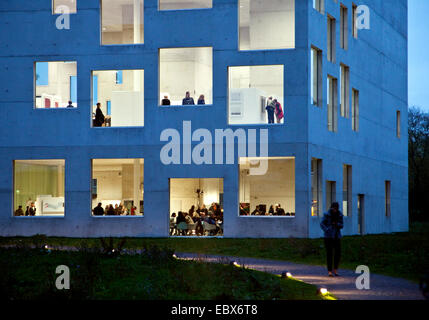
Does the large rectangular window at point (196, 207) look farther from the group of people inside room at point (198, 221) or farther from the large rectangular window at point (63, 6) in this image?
the large rectangular window at point (63, 6)

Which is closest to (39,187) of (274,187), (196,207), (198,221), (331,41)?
(196,207)

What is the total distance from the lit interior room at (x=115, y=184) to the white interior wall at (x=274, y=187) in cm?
493

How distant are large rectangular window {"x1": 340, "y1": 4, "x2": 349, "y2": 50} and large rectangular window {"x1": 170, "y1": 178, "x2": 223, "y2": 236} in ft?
38.4

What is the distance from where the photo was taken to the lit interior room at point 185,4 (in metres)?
33.4

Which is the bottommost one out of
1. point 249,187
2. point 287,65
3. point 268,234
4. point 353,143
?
point 268,234

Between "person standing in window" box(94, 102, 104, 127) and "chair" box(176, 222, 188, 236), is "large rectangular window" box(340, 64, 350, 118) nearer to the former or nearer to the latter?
"chair" box(176, 222, 188, 236)

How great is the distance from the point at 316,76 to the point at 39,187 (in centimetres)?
1448

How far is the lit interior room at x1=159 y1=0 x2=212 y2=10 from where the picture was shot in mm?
33375

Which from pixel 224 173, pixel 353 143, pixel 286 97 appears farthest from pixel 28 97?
pixel 353 143

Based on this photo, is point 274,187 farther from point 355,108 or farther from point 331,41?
point 355,108

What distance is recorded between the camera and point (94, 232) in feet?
111

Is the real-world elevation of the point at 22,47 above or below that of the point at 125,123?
above
